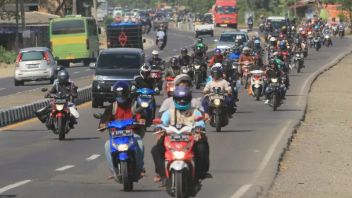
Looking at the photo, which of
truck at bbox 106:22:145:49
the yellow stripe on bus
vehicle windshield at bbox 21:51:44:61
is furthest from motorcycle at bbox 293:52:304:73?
truck at bbox 106:22:145:49

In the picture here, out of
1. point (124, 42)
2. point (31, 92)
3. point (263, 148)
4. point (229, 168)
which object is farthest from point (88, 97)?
point (124, 42)

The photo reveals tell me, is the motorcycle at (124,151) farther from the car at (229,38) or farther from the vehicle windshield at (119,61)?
the car at (229,38)

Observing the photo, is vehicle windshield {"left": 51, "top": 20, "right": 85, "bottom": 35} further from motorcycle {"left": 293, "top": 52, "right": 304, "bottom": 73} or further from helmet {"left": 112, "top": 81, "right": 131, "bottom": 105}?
helmet {"left": 112, "top": 81, "right": 131, "bottom": 105}

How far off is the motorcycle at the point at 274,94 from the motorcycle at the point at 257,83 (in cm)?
316

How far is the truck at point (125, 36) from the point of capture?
7331 centimetres

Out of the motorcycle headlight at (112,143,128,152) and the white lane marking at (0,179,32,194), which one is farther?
the white lane marking at (0,179,32,194)

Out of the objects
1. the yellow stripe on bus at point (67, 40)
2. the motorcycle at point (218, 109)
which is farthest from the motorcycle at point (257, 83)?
the yellow stripe on bus at point (67, 40)

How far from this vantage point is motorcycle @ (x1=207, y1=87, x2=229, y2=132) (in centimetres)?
2464

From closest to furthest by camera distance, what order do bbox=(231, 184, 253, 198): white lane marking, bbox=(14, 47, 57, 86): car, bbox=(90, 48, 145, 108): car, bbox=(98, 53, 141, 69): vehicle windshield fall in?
bbox=(231, 184, 253, 198): white lane marking → bbox=(90, 48, 145, 108): car → bbox=(98, 53, 141, 69): vehicle windshield → bbox=(14, 47, 57, 86): car

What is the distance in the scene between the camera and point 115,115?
14719mm

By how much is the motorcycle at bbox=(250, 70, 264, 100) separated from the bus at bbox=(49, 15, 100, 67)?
102 feet

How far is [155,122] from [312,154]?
25.8ft

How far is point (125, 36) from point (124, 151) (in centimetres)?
5993

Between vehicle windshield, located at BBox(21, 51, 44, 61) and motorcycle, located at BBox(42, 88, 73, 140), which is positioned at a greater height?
motorcycle, located at BBox(42, 88, 73, 140)
